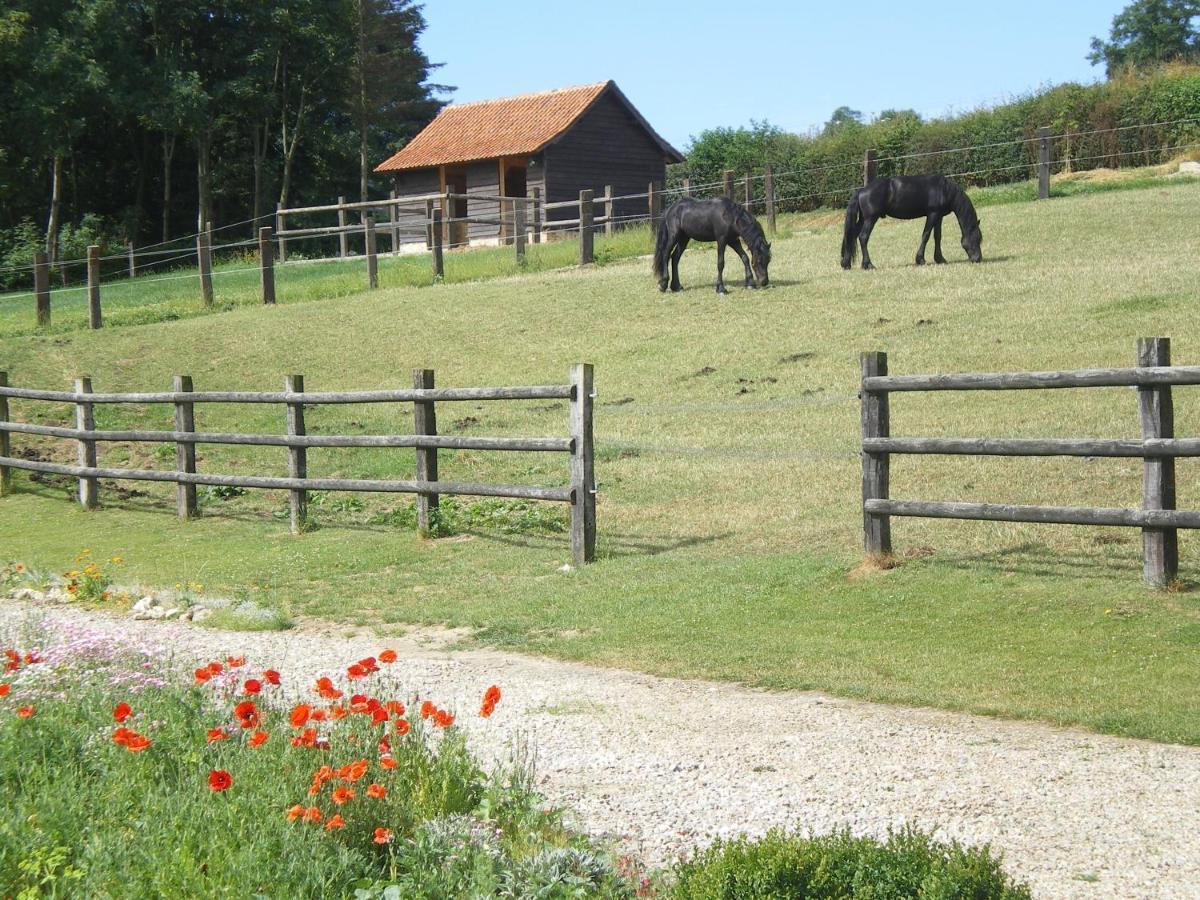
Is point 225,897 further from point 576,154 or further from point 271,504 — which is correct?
point 576,154

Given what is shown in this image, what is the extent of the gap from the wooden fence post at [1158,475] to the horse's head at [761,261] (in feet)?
45.4

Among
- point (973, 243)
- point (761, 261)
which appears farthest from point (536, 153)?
point (973, 243)

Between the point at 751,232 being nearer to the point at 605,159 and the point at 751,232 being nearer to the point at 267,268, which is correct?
the point at 267,268

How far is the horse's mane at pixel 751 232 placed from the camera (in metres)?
22.0

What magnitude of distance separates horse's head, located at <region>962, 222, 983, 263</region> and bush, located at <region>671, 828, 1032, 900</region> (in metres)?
19.7

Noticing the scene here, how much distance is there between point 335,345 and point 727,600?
14518mm

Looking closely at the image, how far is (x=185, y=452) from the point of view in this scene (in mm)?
14555

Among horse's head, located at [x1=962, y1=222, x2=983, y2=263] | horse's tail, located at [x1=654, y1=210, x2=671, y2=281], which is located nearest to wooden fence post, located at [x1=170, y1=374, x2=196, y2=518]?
horse's tail, located at [x1=654, y1=210, x2=671, y2=281]

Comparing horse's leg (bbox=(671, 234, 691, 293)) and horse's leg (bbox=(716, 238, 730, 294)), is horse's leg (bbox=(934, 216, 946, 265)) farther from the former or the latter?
horse's leg (bbox=(671, 234, 691, 293))

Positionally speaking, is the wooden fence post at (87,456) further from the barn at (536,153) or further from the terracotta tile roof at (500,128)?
the terracotta tile roof at (500,128)

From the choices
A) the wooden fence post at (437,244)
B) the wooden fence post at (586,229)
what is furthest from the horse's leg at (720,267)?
the wooden fence post at (437,244)

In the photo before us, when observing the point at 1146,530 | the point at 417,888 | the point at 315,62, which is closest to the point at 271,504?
the point at 1146,530

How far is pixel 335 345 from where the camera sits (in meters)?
22.0

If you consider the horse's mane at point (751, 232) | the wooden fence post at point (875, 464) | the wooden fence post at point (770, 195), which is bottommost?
the wooden fence post at point (875, 464)
